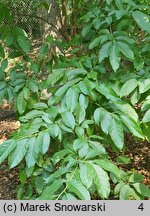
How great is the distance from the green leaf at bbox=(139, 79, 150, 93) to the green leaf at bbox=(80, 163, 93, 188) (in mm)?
557

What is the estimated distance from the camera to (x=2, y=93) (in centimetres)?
189

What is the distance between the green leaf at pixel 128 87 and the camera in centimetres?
162

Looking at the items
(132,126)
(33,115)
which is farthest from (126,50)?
(33,115)

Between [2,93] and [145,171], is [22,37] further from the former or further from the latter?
[145,171]

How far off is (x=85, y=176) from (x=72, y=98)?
0.42 m

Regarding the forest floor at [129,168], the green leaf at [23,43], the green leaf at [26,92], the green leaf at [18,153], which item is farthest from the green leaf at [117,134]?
the forest floor at [129,168]

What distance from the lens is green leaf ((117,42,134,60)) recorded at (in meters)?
1.62

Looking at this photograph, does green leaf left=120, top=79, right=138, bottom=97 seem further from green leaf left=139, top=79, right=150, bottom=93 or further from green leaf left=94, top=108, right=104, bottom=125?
green leaf left=94, top=108, right=104, bottom=125

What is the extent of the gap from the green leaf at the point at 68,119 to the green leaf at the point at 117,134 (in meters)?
0.16

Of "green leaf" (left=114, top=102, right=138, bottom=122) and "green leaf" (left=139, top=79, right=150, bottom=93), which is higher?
"green leaf" (left=139, top=79, right=150, bottom=93)

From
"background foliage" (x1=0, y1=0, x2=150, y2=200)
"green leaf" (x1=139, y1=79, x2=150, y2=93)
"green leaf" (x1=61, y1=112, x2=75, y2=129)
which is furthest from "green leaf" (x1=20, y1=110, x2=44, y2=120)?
"green leaf" (x1=139, y1=79, x2=150, y2=93)

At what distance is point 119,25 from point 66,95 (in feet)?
1.77

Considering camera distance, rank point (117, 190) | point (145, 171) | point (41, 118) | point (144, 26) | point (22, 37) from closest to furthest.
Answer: point (41, 118) < point (144, 26) < point (117, 190) < point (22, 37) < point (145, 171)

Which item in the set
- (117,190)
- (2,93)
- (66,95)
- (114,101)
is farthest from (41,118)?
(117,190)
